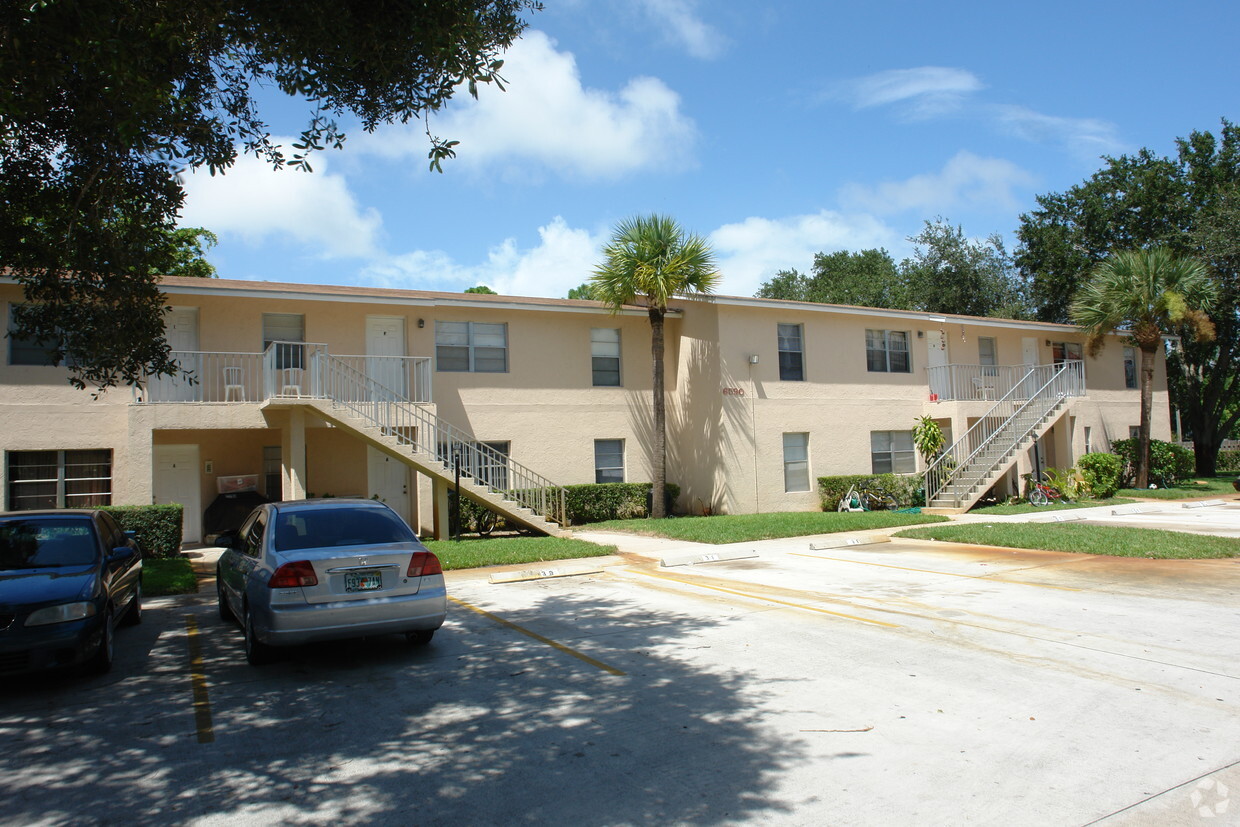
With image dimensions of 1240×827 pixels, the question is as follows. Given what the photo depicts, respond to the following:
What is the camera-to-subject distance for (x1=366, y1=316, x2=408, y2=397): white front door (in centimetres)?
1889

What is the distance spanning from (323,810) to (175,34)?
272 inches

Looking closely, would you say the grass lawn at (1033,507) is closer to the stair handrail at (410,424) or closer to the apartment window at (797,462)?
the apartment window at (797,462)

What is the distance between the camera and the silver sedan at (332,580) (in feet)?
22.6

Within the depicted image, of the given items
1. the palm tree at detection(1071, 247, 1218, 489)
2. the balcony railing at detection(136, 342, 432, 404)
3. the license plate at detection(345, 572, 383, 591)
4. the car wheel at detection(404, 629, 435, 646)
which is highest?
the palm tree at detection(1071, 247, 1218, 489)

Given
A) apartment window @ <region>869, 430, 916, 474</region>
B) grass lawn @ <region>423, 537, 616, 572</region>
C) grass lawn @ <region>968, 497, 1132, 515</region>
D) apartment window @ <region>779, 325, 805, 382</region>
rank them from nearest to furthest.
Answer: grass lawn @ <region>423, 537, 616, 572</region> → grass lawn @ <region>968, 497, 1132, 515</region> → apartment window @ <region>779, 325, 805, 382</region> → apartment window @ <region>869, 430, 916, 474</region>

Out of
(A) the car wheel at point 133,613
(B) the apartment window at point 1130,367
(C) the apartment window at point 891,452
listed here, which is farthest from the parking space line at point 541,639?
(B) the apartment window at point 1130,367

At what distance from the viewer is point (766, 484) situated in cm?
2189

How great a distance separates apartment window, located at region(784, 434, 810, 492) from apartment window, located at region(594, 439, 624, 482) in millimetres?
4532

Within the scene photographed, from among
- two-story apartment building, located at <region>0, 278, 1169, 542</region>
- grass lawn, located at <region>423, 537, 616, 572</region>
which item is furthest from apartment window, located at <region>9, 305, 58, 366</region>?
grass lawn, located at <region>423, 537, 616, 572</region>

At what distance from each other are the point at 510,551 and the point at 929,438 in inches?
562

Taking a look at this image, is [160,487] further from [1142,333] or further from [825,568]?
[1142,333]

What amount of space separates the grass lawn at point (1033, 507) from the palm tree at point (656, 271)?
887 cm

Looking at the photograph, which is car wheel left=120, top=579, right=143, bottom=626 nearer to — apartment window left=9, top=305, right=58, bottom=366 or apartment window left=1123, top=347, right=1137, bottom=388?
apartment window left=9, top=305, right=58, bottom=366

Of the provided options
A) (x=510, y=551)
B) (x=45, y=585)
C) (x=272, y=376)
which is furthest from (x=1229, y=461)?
(x=45, y=585)
